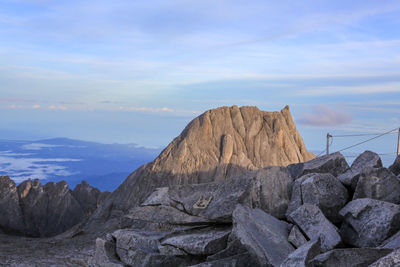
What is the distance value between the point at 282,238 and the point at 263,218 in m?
0.65

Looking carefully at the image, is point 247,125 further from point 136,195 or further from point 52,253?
point 52,253

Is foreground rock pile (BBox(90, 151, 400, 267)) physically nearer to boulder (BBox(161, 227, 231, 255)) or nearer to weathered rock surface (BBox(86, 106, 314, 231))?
boulder (BBox(161, 227, 231, 255))

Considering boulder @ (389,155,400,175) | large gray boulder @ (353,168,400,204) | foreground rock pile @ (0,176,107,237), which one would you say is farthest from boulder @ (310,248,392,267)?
foreground rock pile @ (0,176,107,237)

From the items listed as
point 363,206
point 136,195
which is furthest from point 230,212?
point 136,195

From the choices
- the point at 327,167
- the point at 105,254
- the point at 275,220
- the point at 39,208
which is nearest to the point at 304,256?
the point at 275,220

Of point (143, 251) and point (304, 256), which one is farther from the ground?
point (304, 256)

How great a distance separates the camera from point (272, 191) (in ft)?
33.1

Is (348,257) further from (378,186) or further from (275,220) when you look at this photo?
(378,186)

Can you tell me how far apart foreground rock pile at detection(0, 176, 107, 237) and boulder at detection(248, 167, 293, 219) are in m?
38.9

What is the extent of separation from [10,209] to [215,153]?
22.8 m

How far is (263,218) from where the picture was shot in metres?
8.84

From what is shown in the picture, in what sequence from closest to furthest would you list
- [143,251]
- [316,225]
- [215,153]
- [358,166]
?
[316,225] < [143,251] < [358,166] < [215,153]

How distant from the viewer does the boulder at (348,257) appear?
20.2 feet

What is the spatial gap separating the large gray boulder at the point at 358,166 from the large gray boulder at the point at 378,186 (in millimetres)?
495
